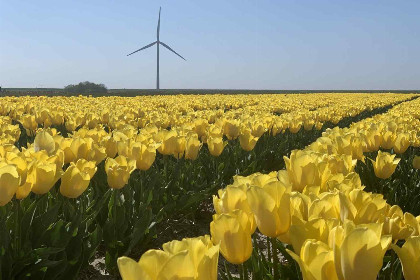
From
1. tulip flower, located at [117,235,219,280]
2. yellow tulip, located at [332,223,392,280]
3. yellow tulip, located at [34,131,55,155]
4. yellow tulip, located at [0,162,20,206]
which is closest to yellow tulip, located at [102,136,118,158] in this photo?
yellow tulip, located at [34,131,55,155]

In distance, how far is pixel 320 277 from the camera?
3.36 ft

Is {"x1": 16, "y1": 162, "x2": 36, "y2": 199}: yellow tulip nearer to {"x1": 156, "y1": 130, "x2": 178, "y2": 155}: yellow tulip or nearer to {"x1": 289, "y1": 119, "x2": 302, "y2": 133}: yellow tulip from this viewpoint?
{"x1": 156, "y1": 130, "x2": 178, "y2": 155}: yellow tulip

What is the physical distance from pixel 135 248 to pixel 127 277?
2.58m

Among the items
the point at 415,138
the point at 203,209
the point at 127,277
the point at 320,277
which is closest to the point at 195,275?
the point at 127,277

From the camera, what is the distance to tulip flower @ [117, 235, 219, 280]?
35.8 inches

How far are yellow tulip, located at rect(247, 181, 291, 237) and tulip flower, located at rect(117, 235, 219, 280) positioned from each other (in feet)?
1.32

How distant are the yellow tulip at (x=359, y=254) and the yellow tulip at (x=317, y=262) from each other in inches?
0.7

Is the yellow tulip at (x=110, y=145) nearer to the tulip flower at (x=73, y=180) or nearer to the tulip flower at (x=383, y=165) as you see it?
the tulip flower at (x=73, y=180)

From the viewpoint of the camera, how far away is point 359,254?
101 centimetres

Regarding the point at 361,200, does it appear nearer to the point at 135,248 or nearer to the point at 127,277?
the point at 127,277

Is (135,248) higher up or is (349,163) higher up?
(349,163)

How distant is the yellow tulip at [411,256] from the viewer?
108cm

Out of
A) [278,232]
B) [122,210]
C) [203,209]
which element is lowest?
[203,209]

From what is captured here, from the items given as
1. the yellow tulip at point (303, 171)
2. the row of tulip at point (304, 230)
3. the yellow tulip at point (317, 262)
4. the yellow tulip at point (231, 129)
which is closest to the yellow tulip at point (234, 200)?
the row of tulip at point (304, 230)
